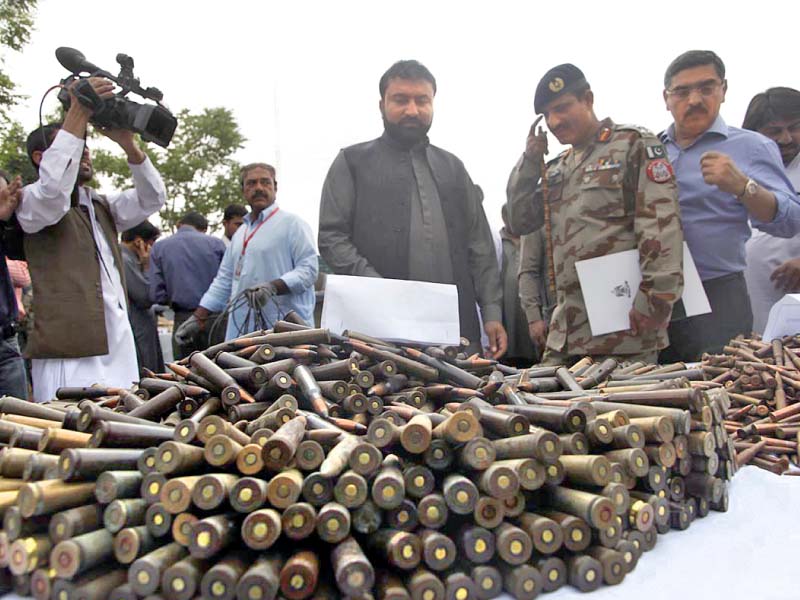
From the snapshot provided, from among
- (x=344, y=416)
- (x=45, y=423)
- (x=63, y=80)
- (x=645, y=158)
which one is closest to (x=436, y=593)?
(x=344, y=416)

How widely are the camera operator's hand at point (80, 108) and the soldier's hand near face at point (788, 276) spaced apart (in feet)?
12.6

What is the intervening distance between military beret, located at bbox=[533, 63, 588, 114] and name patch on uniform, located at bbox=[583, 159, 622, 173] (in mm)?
393

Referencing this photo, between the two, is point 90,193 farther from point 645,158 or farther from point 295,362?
point 645,158

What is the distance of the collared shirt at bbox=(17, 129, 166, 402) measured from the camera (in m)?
3.24

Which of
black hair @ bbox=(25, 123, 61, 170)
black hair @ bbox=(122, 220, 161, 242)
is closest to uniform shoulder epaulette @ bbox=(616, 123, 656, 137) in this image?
black hair @ bbox=(25, 123, 61, 170)

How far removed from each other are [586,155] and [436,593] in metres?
2.79

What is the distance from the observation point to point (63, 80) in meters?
3.36

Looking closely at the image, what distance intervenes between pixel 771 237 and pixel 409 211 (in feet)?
7.75

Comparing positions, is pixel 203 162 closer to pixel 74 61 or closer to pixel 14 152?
pixel 14 152

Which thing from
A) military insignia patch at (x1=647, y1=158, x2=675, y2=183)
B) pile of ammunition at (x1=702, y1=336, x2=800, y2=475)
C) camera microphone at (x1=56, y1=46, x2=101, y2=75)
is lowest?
pile of ammunition at (x1=702, y1=336, x2=800, y2=475)

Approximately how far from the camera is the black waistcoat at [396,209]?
373 centimetres

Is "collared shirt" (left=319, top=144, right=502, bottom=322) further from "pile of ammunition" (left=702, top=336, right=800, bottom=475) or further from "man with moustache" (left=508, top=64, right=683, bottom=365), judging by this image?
"pile of ammunition" (left=702, top=336, right=800, bottom=475)

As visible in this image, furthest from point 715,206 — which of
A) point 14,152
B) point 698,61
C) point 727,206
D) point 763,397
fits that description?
point 14,152

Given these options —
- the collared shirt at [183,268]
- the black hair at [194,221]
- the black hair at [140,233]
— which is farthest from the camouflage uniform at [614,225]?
the black hair at [140,233]
